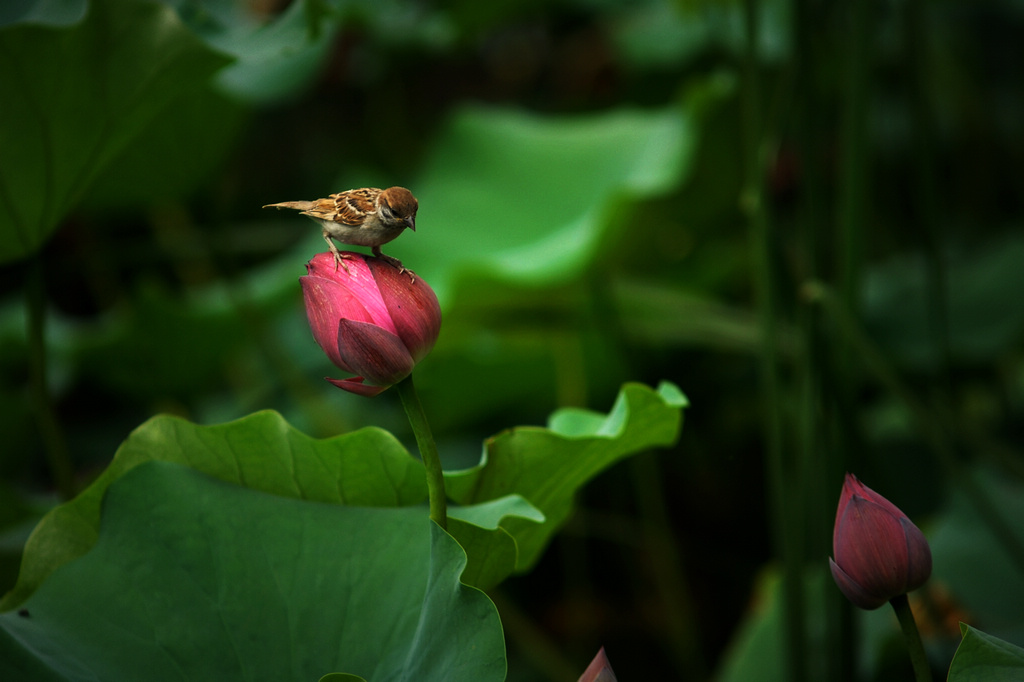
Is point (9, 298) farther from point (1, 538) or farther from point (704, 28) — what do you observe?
point (704, 28)

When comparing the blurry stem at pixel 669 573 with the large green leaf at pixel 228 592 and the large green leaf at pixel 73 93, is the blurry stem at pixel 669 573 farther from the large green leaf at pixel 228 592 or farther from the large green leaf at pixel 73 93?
the large green leaf at pixel 73 93

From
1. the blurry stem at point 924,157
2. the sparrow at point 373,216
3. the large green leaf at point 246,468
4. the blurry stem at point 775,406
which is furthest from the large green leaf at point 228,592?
the blurry stem at point 924,157

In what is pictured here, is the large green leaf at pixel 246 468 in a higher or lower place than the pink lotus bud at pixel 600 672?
lower

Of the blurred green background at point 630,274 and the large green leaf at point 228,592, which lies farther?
the blurred green background at point 630,274

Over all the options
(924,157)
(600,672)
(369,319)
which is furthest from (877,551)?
(924,157)

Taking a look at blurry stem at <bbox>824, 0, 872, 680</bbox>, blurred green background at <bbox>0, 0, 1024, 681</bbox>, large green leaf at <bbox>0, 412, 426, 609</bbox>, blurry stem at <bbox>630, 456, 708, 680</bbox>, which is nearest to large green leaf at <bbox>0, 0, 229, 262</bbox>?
blurred green background at <bbox>0, 0, 1024, 681</bbox>
